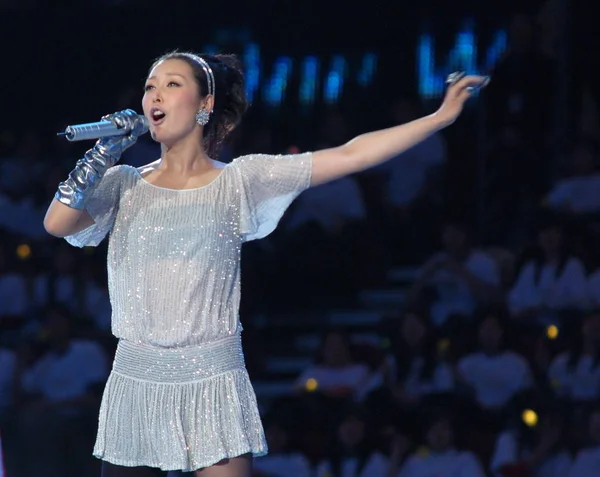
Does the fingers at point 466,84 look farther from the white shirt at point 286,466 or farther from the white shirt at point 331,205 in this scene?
the white shirt at point 331,205

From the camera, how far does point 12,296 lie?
23.1 ft

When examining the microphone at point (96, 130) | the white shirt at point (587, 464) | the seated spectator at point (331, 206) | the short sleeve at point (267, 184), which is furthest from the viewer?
the seated spectator at point (331, 206)

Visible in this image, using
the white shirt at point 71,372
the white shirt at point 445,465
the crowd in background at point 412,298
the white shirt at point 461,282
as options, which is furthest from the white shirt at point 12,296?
the white shirt at point 445,465

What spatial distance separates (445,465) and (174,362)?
9.72ft

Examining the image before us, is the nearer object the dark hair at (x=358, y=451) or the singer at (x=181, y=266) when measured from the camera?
the singer at (x=181, y=266)

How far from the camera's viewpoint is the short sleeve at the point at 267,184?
2818 mm

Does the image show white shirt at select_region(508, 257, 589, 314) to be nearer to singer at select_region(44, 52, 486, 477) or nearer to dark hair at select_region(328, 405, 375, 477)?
dark hair at select_region(328, 405, 375, 477)

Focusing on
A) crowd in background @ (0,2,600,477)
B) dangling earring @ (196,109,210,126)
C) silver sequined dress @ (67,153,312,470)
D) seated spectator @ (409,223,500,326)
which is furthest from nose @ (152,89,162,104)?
seated spectator @ (409,223,500,326)

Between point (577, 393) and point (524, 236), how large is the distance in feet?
4.23

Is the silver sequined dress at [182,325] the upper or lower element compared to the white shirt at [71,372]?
upper

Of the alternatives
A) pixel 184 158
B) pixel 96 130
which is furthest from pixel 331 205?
pixel 96 130

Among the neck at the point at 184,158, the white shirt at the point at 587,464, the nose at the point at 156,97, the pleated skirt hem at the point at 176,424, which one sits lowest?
the white shirt at the point at 587,464

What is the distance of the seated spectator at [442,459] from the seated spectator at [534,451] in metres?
0.15

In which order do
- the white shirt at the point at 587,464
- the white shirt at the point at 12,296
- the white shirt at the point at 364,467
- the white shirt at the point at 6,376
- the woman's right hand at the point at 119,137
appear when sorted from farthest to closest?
1. the white shirt at the point at 12,296
2. the white shirt at the point at 6,376
3. the white shirt at the point at 364,467
4. the white shirt at the point at 587,464
5. the woman's right hand at the point at 119,137
